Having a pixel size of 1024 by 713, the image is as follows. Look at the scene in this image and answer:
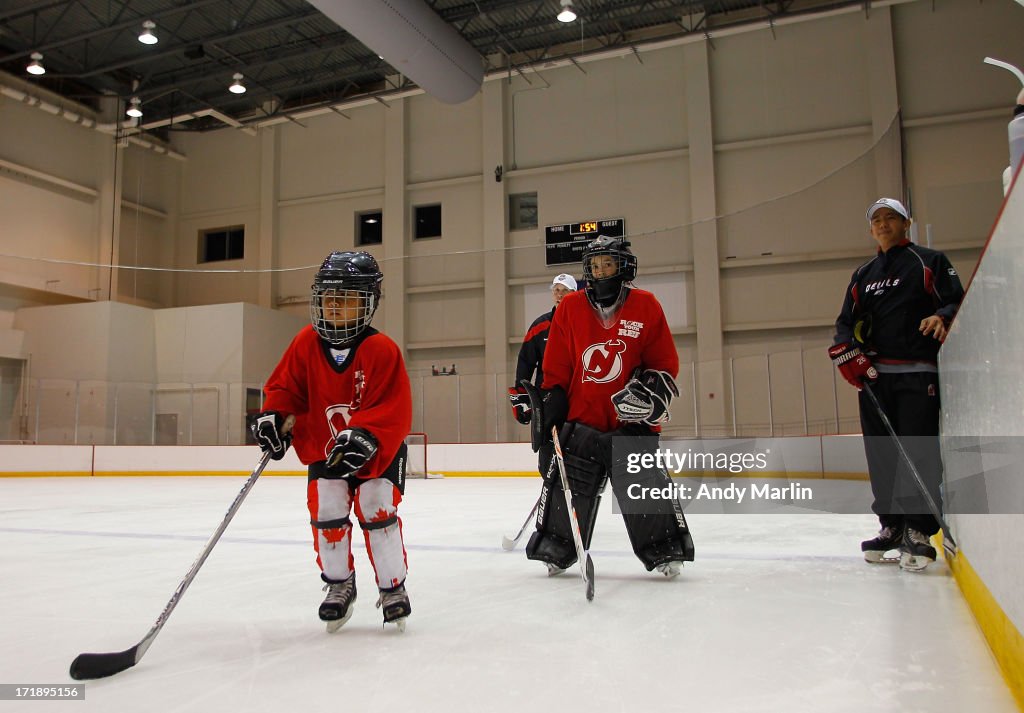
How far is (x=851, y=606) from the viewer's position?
2025 mm

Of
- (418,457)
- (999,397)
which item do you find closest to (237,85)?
(418,457)

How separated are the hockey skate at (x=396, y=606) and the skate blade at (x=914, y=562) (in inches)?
66.0

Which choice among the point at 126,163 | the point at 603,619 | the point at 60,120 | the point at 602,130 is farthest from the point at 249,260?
the point at 603,619

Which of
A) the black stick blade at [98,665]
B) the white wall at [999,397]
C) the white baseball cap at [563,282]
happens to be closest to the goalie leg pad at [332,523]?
the black stick blade at [98,665]

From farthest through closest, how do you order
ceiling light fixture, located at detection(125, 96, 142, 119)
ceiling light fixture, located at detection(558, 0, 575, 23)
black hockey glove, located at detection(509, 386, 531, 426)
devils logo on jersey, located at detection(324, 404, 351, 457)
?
ceiling light fixture, located at detection(125, 96, 142, 119), ceiling light fixture, located at detection(558, 0, 575, 23), black hockey glove, located at detection(509, 386, 531, 426), devils logo on jersey, located at detection(324, 404, 351, 457)

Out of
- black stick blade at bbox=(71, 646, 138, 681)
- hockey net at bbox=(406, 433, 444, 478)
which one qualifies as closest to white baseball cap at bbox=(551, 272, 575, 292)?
black stick blade at bbox=(71, 646, 138, 681)

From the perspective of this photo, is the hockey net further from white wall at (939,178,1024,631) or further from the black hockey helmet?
white wall at (939,178,1024,631)

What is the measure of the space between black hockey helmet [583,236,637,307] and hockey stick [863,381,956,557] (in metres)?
0.95

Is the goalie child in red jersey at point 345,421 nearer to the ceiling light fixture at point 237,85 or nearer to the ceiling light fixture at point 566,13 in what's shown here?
the ceiling light fixture at point 566,13

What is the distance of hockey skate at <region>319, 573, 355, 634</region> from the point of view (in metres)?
1.83

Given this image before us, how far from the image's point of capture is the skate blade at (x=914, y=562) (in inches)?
97.5

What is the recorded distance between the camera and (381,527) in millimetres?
1863

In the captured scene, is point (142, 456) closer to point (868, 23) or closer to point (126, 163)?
point (126, 163)

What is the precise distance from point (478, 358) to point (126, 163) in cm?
993
